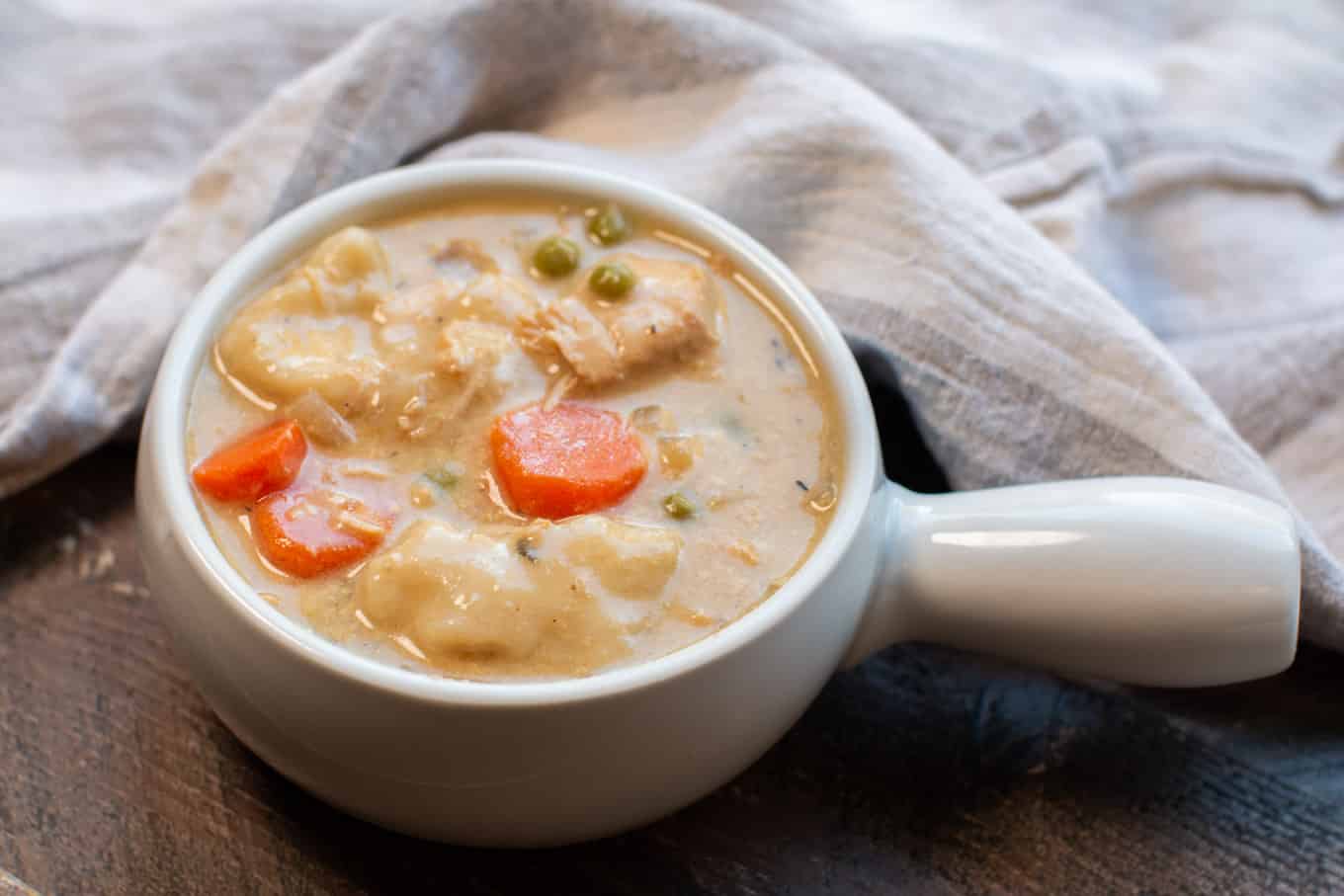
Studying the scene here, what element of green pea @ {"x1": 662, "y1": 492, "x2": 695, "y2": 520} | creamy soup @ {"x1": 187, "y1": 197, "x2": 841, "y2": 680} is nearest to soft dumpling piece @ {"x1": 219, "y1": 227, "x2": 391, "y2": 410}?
creamy soup @ {"x1": 187, "y1": 197, "x2": 841, "y2": 680}

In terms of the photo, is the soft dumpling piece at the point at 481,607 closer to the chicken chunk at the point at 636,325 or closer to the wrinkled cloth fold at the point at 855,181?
the chicken chunk at the point at 636,325

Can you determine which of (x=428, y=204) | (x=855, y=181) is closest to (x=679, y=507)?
(x=428, y=204)

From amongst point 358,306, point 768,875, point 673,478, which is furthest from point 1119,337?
point 358,306

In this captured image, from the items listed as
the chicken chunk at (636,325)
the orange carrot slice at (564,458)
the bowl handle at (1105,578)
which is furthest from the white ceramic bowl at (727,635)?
the orange carrot slice at (564,458)

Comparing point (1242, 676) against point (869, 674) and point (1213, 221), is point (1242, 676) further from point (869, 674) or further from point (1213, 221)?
point (1213, 221)

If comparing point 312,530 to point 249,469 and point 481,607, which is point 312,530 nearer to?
point 249,469
